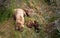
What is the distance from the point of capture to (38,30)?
5.11 meters

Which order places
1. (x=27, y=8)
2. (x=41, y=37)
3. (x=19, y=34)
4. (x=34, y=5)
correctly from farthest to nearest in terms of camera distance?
1. (x=34, y=5)
2. (x=27, y=8)
3. (x=41, y=37)
4. (x=19, y=34)

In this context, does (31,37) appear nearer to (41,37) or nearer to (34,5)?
(41,37)

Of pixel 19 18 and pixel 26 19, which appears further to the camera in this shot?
pixel 26 19

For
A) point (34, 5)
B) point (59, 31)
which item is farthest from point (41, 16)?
point (59, 31)

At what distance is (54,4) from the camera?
610 centimetres

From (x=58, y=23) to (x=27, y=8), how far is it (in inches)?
36.8

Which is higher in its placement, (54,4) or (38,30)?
(54,4)

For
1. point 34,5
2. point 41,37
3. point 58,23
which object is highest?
point 34,5

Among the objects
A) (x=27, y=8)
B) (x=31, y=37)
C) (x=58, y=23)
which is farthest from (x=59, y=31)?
(x=27, y=8)

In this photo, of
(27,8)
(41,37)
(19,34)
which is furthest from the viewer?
(27,8)

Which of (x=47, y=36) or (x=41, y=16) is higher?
Result: (x=41, y=16)

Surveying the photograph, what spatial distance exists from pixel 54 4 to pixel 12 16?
5.06 ft

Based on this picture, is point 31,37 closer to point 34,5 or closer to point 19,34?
point 19,34

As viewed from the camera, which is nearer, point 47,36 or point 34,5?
point 47,36
